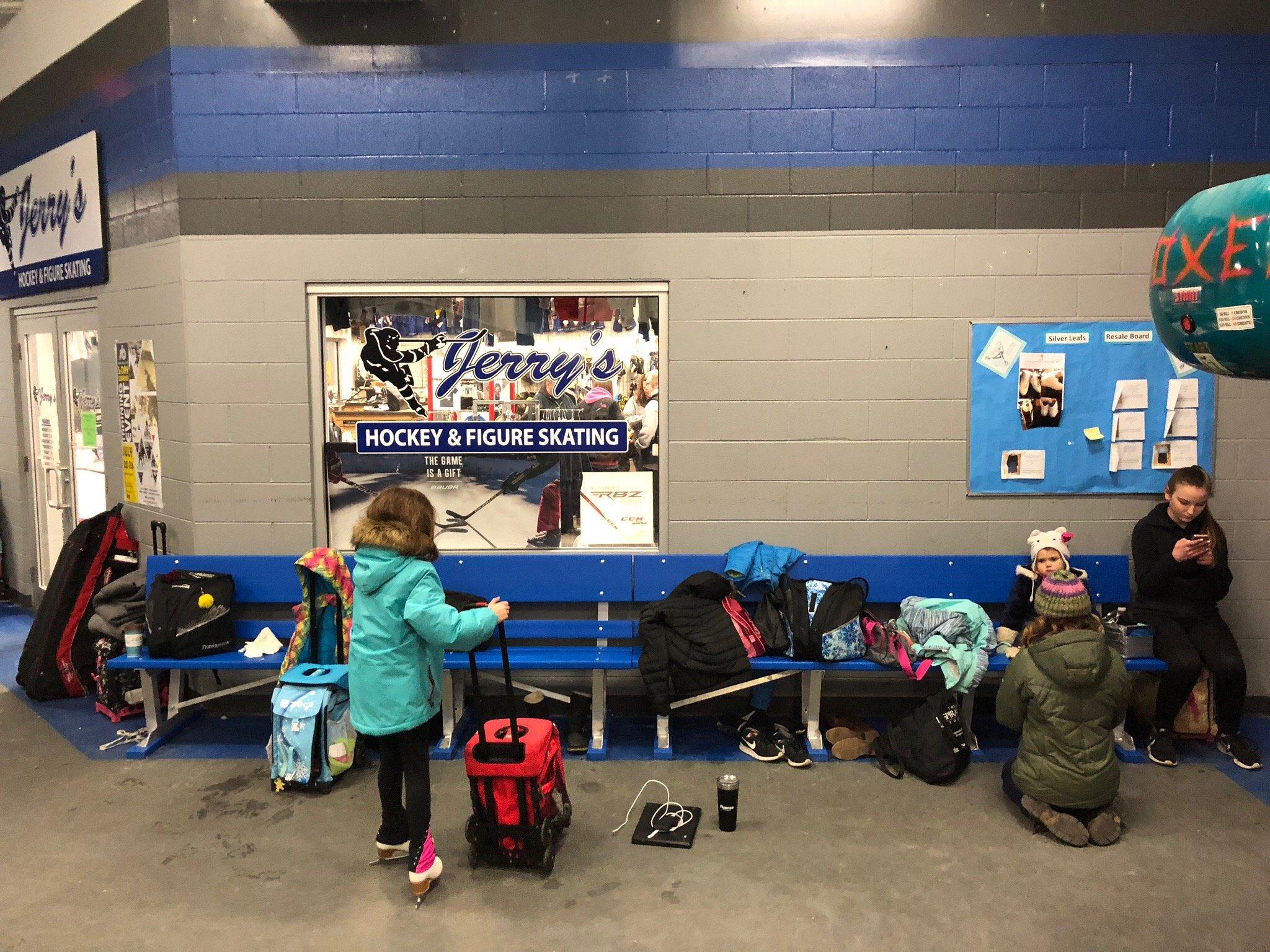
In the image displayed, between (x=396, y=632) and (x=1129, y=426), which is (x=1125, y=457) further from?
(x=396, y=632)

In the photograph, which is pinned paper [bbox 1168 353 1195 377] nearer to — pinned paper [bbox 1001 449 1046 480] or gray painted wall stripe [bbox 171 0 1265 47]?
pinned paper [bbox 1001 449 1046 480]

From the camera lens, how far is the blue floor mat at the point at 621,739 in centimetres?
461

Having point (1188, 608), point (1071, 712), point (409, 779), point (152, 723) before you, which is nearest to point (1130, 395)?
point (1188, 608)

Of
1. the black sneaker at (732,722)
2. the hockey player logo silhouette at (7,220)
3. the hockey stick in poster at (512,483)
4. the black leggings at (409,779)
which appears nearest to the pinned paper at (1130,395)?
the black sneaker at (732,722)

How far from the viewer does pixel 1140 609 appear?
4824 mm

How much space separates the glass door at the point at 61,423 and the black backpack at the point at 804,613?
4400mm

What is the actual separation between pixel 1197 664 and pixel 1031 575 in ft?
2.74

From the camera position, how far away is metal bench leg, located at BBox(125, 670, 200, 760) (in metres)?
4.68

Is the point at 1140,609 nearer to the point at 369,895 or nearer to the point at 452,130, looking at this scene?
the point at 369,895

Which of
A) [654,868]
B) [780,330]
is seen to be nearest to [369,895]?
[654,868]

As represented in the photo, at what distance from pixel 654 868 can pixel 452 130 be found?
364cm

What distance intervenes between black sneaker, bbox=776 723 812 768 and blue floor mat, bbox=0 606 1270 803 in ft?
0.51

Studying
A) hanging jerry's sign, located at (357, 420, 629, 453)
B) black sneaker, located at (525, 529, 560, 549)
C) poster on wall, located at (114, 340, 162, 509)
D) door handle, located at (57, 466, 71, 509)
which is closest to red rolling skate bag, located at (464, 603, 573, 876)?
black sneaker, located at (525, 529, 560, 549)

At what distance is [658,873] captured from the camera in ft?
11.8
